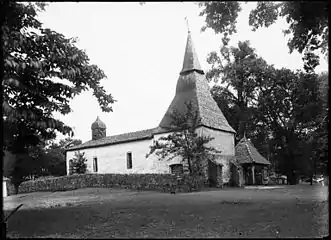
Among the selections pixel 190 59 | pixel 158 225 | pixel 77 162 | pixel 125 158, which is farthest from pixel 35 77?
pixel 125 158

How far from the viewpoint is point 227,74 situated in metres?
4.17

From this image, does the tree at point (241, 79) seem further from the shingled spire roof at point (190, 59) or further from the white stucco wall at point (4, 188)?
the white stucco wall at point (4, 188)

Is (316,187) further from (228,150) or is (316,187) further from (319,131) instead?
(228,150)

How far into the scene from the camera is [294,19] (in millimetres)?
3102

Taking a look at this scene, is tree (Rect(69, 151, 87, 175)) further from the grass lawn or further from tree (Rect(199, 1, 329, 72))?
tree (Rect(199, 1, 329, 72))

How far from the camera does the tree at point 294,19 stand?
2.94m

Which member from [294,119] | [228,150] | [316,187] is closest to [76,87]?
[294,119]

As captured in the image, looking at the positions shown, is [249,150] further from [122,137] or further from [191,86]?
[191,86]

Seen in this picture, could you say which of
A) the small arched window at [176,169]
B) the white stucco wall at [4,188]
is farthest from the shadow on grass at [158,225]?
the small arched window at [176,169]

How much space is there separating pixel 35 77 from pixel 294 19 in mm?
2793

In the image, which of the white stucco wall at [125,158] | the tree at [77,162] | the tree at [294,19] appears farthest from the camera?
the white stucco wall at [125,158]

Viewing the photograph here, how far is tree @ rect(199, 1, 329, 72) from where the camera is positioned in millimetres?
2944

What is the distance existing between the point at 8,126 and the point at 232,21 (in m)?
2.59

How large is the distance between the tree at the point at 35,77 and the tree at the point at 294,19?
143 cm
